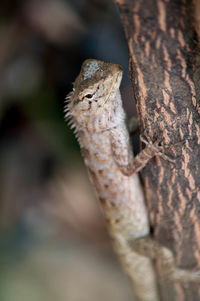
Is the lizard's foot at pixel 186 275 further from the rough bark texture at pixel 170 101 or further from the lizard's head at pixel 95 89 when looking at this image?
the lizard's head at pixel 95 89

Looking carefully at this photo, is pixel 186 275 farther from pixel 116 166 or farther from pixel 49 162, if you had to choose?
pixel 49 162

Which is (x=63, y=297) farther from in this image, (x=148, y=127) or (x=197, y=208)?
(x=148, y=127)

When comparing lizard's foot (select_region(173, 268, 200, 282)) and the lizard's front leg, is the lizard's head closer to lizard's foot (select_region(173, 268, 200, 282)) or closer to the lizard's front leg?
the lizard's front leg

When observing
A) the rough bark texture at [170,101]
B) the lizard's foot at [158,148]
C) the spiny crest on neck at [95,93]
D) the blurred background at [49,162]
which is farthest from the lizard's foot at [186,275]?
the blurred background at [49,162]

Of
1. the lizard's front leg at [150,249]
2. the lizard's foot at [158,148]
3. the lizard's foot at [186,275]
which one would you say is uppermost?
the lizard's foot at [158,148]

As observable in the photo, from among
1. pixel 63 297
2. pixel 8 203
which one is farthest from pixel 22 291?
pixel 8 203

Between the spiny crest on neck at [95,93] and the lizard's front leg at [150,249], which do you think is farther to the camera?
the lizard's front leg at [150,249]

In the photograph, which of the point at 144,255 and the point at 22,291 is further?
the point at 22,291
